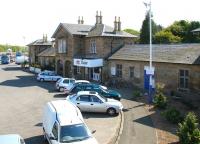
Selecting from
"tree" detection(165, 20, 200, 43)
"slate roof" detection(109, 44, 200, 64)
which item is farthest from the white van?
"tree" detection(165, 20, 200, 43)

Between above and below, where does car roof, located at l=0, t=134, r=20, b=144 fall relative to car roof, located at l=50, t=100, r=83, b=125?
below

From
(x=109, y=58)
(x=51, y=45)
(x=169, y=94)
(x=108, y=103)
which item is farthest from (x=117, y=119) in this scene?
(x=51, y=45)

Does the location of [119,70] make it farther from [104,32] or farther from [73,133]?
[73,133]

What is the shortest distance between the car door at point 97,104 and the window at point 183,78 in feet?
33.7

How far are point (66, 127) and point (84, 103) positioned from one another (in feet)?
29.0

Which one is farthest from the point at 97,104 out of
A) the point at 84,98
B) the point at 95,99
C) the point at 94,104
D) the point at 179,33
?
the point at 179,33

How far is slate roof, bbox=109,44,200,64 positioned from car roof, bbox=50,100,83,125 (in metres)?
16.2

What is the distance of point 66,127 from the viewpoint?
52.5ft

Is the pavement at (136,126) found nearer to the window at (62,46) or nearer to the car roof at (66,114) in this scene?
the car roof at (66,114)

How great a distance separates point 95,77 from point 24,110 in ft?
61.6

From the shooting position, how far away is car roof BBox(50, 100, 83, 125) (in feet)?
53.5

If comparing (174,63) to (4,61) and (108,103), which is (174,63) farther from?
(4,61)

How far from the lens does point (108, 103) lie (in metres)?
24.8

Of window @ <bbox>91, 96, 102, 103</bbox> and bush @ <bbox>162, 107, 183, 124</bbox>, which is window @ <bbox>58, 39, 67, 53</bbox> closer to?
window @ <bbox>91, 96, 102, 103</bbox>
